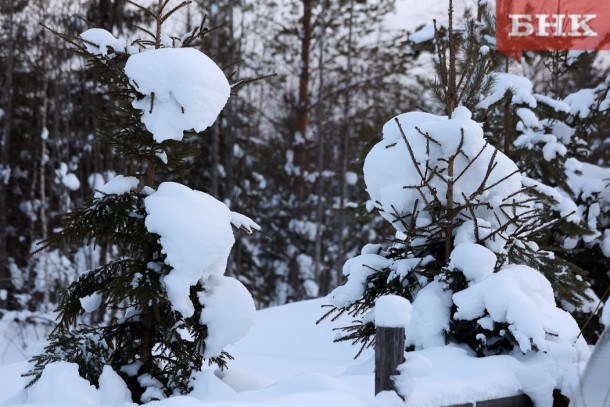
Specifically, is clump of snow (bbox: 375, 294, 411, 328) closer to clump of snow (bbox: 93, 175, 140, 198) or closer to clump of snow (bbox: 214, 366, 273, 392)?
clump of snow (bbox: 214, 366, 273, 392)

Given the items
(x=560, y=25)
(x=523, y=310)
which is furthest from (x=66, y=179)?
(x=523, y=310)

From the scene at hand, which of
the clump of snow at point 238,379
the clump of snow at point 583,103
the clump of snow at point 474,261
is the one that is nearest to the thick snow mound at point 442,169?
Answer: the clump of snow at point 474,261

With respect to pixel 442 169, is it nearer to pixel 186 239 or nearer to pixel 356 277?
pixel 356 277

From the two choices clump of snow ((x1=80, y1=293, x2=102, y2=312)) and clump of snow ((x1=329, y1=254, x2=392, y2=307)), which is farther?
clump of snow ((x1=329, y1=254, x2=392, y2=307))

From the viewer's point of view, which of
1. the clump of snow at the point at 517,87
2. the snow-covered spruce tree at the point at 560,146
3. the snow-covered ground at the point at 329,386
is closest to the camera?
the snow-covered ground at the point at 329,386

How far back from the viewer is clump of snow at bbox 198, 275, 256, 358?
4.29 metres

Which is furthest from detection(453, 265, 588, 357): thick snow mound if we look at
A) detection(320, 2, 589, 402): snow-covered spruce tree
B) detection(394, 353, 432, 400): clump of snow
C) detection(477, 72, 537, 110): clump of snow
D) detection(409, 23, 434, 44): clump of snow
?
detection(409, 23, 434, 44): clump of snow

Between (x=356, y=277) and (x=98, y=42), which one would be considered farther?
(x=356, y=277)

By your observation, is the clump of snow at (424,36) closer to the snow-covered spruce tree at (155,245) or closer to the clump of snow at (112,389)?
the snow-covered spruce tree at (155,245)

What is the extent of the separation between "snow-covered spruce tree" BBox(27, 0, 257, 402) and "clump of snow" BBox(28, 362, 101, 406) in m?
0.21

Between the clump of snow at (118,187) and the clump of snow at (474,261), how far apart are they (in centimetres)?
249

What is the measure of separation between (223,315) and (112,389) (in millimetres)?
845

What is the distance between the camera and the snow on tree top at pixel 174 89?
4227 mm

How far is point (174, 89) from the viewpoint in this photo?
4.25 metres
